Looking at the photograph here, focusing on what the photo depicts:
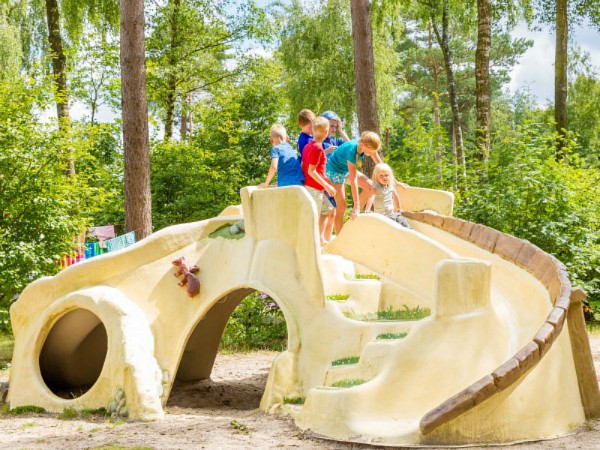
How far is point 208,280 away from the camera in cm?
971

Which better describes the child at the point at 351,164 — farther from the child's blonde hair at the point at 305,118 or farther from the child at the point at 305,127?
the child's blonde hair at the point at 305,118

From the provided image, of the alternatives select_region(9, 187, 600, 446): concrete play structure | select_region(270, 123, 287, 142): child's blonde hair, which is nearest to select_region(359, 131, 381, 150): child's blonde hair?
select_region(9, 187, 600, 446): concrete play structure

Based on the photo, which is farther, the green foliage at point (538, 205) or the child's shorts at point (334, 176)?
the green foliage at point (538, 205)

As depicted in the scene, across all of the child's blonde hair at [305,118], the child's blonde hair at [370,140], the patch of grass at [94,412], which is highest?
the child's blonde hair at [305,118]

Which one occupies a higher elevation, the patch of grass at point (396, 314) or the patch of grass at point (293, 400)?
the patch of grass at point (396, 314)

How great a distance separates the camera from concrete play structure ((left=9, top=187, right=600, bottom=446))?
6.66 meters

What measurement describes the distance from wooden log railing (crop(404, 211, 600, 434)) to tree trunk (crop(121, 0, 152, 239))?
519cm

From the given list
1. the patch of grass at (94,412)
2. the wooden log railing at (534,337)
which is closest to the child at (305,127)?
the wooden log railing at (534,337)

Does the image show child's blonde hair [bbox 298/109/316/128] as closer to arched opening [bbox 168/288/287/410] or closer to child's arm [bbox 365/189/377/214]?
child's arm [bbox 365/189/377/214]

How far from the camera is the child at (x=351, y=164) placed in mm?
9523

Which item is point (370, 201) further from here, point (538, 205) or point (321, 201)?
point (538, 205)

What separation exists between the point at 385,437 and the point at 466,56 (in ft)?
105

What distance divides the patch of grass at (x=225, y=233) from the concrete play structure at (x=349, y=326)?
0.02 m

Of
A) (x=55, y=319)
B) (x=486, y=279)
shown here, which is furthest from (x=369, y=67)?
(x=486, y=279)
